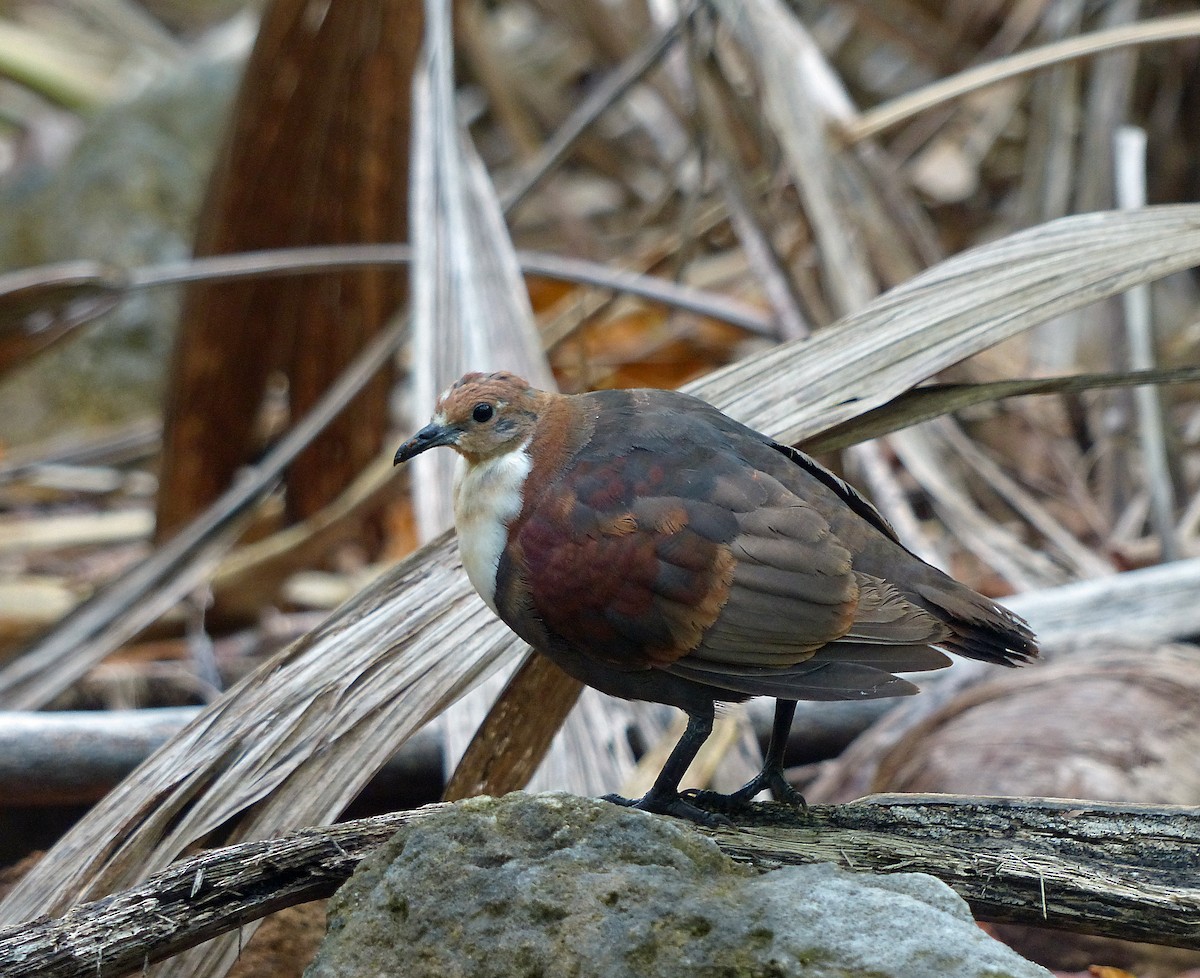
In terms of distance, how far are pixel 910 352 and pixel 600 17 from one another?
4.46 meters

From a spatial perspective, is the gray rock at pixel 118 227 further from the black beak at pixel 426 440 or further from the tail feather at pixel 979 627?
the tail feather at pixel 979 627

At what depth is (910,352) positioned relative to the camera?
8.09ft

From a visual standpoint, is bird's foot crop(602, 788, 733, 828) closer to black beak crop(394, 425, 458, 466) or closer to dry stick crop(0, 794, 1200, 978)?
dry stick crop(0, 794, 1200, 978)

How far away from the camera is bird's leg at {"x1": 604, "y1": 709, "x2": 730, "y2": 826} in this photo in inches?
87.7

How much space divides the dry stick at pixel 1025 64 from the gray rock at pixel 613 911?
2501 millimetres

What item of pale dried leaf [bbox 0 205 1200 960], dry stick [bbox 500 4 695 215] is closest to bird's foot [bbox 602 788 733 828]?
pale dried leaf [bbox 0 205 1200 960]

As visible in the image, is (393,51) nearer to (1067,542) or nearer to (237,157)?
(237,157)

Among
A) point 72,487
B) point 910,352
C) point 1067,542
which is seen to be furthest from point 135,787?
point 72,487

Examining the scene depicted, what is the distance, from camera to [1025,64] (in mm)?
3701

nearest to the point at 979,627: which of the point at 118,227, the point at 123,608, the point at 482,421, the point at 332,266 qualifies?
the point at 482,421

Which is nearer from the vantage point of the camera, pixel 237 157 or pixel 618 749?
pixel 618 749

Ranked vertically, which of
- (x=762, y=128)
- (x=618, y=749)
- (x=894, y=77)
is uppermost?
(x=894, y=77)

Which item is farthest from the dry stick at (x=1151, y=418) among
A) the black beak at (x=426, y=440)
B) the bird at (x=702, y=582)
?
the black beak at (x=426, y=440)

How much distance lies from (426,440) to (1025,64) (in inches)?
87.5
